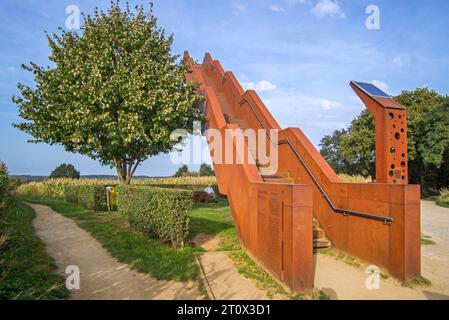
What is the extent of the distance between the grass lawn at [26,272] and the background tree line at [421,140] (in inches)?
912

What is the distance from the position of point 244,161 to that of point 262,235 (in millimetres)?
1794

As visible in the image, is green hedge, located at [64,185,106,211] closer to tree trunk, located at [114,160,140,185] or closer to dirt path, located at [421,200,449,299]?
tree trunk, located at [114,160,140,185]

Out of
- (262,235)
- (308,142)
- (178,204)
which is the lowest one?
(262,235)

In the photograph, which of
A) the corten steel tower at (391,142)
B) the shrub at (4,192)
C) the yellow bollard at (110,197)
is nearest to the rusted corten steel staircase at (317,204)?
the corten steel tower at (391,142)

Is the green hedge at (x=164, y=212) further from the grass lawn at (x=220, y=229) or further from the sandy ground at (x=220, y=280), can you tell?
the grass lawn at (x=220, y=229)

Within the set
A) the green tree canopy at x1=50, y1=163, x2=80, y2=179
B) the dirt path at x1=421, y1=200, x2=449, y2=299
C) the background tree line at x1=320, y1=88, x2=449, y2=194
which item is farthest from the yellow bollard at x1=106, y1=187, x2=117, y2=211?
the green tree canopy at x1=50, y1=163, x2=80, y2=179

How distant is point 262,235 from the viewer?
18.5ft

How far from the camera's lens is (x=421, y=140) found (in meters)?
23.5

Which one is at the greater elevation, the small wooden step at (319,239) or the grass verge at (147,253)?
the small wooden step at (319,239)

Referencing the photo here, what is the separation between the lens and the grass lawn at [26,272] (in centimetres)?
408

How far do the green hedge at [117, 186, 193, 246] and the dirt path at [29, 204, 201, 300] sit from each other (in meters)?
1.22

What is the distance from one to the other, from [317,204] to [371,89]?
115 inches
